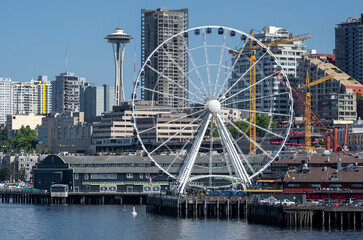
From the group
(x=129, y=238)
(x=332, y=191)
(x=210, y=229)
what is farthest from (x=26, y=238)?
(x=332, y=191)

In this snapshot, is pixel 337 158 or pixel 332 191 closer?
pixel 332 191

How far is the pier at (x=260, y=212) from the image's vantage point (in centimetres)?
12800

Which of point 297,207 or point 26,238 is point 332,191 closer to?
point 297,207

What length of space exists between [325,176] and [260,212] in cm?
1873

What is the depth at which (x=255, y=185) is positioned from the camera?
164625mm

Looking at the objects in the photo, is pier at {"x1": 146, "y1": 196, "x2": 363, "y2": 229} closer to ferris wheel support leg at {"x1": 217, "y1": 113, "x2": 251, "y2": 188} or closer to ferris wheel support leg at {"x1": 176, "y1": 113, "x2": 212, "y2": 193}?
ferris wheel support leg at {"x1": 176, "y1": 113, "x2": 212, "y2": 193}

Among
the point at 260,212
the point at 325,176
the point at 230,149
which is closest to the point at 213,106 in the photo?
the point at 230,149

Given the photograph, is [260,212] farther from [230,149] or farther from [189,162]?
[189,162]

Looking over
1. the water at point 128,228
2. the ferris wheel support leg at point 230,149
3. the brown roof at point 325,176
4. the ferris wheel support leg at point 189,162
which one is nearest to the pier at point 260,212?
the water at point 128,228

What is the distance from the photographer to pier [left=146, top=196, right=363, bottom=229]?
128 meters

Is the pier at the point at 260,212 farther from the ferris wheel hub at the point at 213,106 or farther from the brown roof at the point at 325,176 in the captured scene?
the ferris wheel hub at the point at 213,106

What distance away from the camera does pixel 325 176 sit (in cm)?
15500

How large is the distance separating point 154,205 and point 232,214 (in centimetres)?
2003

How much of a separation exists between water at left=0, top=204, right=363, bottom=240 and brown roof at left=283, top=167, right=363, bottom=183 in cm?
1694
